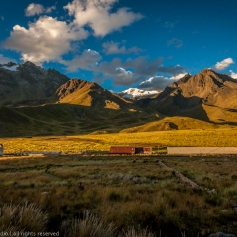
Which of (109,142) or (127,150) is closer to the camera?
(127,150)

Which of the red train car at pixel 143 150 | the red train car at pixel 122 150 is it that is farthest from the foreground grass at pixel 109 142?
the red train car at pixel 143 150

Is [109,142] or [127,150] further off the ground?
[109,142]

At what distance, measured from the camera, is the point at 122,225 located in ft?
20.7

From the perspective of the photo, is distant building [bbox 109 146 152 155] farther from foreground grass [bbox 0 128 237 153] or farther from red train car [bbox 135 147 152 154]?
foreground grass [bbox 0 128 237 153]

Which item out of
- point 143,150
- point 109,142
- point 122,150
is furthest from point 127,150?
point 109,142

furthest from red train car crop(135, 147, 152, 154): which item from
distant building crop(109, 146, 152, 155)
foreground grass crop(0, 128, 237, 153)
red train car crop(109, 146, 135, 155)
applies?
foreground grass crop(0, 128, 237, 153)

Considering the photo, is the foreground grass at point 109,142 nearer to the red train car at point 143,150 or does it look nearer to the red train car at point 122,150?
the red train car at point 122,150

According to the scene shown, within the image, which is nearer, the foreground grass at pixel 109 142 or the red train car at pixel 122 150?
the red train car at pixel 122 150

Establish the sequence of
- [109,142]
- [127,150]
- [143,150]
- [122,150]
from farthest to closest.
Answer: [109,142] → [143,150] → [127,150] → [122,150]

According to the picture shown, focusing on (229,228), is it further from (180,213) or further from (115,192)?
(115,192)

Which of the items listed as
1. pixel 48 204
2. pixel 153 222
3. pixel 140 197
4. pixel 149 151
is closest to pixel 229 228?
pixel 153 222

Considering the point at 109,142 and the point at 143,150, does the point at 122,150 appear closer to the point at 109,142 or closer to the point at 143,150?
the point at 143,150

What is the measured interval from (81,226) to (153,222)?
8.79ft

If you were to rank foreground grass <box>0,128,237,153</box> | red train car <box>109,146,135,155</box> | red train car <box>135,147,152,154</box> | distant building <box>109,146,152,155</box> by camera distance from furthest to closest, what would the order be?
foreground grass <box>0,128,237,153</box>
red train car <box>135,147,152,154</box>
distant building <box>109,146,152,155</box>
red train car <box>109,146,135,155</box>
